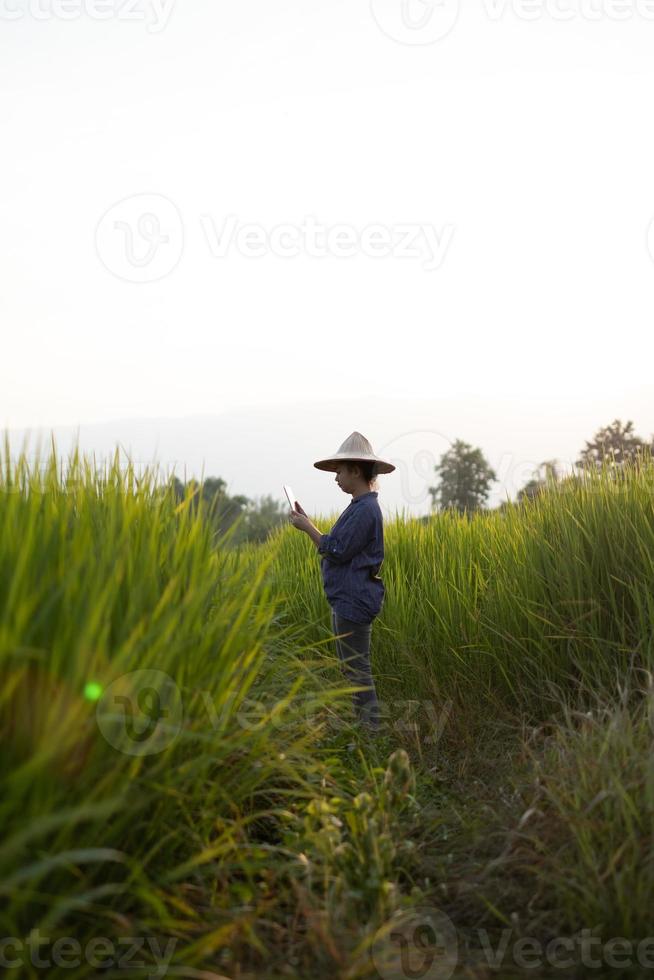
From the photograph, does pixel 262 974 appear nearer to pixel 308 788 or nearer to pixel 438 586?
pixel 308 788

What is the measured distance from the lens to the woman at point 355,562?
5641 mm

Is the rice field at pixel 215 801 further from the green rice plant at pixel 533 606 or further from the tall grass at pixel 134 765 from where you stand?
the green rice plant at pixel 533 606

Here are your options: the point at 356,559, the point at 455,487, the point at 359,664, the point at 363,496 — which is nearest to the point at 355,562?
the point at 356,559

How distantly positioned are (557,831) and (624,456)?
14.0 ft

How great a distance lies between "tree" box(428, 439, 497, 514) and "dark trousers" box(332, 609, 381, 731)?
39.8 m

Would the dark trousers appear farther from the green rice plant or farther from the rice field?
the green rice plant

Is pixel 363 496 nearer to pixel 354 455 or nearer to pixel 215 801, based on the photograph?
pixel 354 455

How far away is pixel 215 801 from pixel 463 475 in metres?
43.4

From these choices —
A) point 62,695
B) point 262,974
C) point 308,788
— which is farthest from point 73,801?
point 308,788

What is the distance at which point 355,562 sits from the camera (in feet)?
18.8

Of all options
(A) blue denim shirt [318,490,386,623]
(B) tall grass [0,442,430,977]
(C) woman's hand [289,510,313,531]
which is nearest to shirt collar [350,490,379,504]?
(A) blue denim shirt [318,490,386,623]

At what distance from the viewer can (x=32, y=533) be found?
2850 millimetres

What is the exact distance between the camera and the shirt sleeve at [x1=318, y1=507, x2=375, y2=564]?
5645 millimetres

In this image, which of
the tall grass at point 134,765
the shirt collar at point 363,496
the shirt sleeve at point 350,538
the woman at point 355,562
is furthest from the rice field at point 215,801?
the shirt collar at point 363,496
